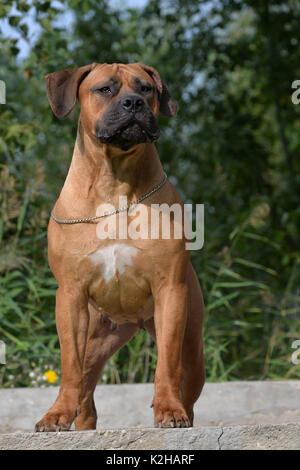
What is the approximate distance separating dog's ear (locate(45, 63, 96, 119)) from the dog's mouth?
0.24 m

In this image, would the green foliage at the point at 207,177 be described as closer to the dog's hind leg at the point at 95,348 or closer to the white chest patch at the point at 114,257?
the dog's hind leg at the point at 95,348

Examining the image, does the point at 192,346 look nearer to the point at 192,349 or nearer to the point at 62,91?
the point at 192,349

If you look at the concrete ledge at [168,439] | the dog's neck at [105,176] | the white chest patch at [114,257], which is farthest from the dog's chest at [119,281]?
the concrete ledge at [168,439]

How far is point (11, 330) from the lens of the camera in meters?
5.28

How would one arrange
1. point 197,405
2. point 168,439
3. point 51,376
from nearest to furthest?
point 168,439, point 197,405, point 51,376

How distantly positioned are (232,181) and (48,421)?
17.4ft

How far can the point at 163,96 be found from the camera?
136 inches

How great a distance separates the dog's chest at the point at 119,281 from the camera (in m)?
3.10

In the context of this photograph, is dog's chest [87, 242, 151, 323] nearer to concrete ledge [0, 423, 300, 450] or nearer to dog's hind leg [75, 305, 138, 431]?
dog's hind leg [75, 305, 138, 431]

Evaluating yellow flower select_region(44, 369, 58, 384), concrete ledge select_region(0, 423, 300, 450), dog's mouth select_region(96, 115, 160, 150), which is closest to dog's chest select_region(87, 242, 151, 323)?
dog's mouth select_region(96, 115, 160, 150)

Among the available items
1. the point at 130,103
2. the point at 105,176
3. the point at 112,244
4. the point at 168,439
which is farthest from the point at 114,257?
the point at 168,439

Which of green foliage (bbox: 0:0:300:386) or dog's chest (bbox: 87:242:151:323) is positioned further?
green foliage (bbox: 0:0:300:386)

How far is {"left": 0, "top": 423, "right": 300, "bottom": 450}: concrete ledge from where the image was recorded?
2.34 m

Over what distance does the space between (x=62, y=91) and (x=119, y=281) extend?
93 centimetres
